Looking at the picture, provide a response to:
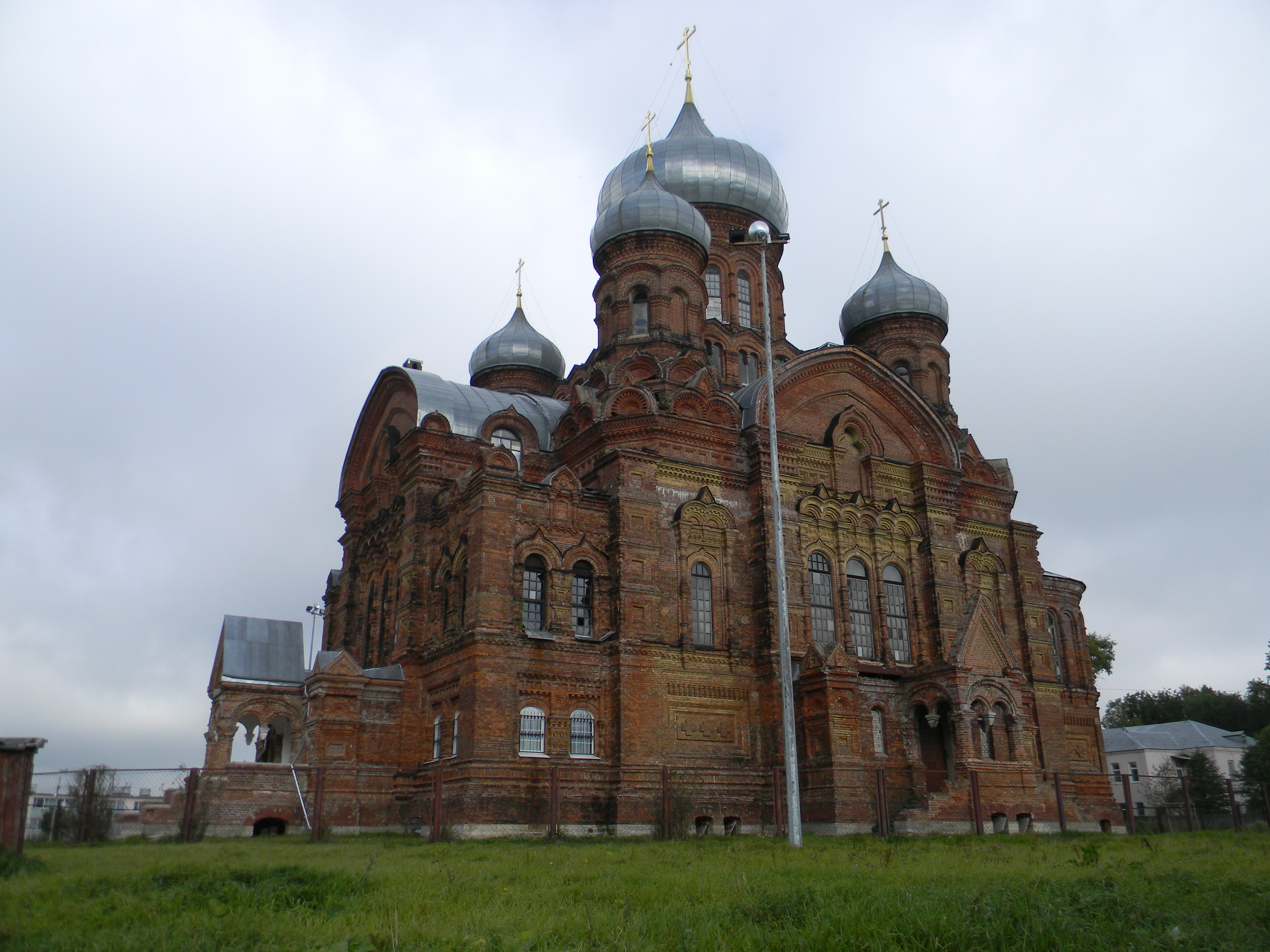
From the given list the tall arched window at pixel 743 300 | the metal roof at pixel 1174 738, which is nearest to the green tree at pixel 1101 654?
the metal roof at pixel 1174 738

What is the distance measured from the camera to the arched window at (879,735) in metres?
20.9

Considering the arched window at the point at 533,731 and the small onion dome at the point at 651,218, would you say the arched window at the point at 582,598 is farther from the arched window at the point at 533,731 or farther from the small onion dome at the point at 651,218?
the small onion dome at the point at 651,218

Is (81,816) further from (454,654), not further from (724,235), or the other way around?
(724,235)

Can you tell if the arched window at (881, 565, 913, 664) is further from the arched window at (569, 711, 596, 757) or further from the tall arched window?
the tall arched window

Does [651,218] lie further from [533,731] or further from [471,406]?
[533,731]

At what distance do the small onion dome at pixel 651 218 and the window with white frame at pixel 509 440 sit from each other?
5.83 metres

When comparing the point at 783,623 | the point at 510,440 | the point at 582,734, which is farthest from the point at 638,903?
the point at 510,440

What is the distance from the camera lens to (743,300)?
29.1m

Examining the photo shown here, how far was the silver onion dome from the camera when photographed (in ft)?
95.2

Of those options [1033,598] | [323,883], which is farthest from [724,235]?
[323,883]

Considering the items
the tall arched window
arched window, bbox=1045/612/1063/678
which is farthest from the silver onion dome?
arched window, bbox=1045/612/1063/678

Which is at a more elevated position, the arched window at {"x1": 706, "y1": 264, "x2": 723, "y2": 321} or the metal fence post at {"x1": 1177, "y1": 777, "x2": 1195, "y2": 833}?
the arched window at {"x1": 706, "y1": 264, "x2": 723, "y2": 321}

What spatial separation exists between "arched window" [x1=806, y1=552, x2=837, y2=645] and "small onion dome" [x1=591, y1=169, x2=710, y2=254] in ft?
29.2

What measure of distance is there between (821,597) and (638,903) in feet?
49.4
